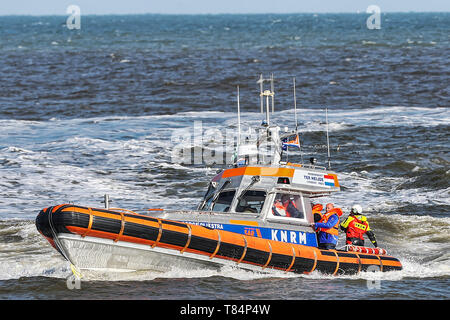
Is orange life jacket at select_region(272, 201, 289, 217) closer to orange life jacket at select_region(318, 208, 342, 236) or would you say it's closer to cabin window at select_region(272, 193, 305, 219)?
cabin window at select_region(272, 193, 305, 219)

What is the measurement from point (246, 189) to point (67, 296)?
3.45 m

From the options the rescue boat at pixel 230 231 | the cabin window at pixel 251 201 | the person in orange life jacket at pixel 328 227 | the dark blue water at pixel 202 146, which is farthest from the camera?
the person in orange life jacket at pixel 328 227

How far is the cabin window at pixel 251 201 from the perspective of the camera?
500 inches

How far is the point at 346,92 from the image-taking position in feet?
123

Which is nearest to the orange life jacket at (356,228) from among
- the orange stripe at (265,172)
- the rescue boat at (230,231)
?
the rescue boat at (230,231)

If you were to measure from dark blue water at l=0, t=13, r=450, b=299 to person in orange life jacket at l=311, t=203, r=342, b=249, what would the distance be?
2.61 ft

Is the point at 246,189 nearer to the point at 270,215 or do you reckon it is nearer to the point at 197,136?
the point at 270,215

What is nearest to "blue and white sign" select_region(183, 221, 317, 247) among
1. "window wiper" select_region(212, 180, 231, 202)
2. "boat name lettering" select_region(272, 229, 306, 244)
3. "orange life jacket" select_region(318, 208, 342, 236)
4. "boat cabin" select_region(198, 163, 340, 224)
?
"boat name lettering" select_region(272, 229, 306, 244)

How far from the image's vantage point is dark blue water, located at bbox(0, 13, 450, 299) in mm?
12172

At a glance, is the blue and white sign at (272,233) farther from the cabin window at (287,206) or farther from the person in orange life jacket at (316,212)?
the person in orange life jacket at (316,212)

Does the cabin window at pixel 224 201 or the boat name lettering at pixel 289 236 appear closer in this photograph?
the boat name lettering at pixel 289 236

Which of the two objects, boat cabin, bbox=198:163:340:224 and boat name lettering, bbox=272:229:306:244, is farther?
boat cabin, bbox=198:163:340:224

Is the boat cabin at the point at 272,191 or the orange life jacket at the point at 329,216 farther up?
the boat cabin at the point at 272,191

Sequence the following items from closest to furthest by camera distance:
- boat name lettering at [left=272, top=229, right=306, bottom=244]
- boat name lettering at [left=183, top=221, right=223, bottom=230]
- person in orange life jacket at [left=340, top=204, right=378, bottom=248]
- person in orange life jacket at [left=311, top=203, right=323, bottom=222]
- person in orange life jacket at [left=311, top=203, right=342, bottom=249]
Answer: boat name lettering at [left=183, top=221, right=223, bottom=230], boat name lettering at [left=272, top=229, right=306, bottom=244], person in orange life jacket at [left=311, top=203, right=342, bottom=249], person in orange life jacket at [left=311, top=203, right=323, bottom=222], person in orange life jacket at [left=340, top=204, right=378, bottom=248]
